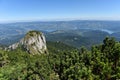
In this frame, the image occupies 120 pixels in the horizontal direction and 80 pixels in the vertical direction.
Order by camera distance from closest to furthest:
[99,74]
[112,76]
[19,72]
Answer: [112,76] → [99,74] → [19,72]

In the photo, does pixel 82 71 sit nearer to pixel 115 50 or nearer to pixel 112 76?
pixel 112 76

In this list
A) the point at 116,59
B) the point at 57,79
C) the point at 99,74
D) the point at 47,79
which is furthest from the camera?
the point at 47,79

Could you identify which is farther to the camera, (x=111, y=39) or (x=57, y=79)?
(x=57, y=79)

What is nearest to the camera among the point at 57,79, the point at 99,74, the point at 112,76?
the point at 112,76

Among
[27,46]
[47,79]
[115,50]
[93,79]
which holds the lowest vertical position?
[27,46]

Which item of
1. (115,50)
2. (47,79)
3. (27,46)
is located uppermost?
(115,50)

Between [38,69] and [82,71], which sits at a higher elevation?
[82,71]

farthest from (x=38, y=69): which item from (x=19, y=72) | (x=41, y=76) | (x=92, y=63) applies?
(x=92, y=63)

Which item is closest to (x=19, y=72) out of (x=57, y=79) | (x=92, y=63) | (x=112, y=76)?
(x=57, y=79)

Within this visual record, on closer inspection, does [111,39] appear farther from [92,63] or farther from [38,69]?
[38,69]
